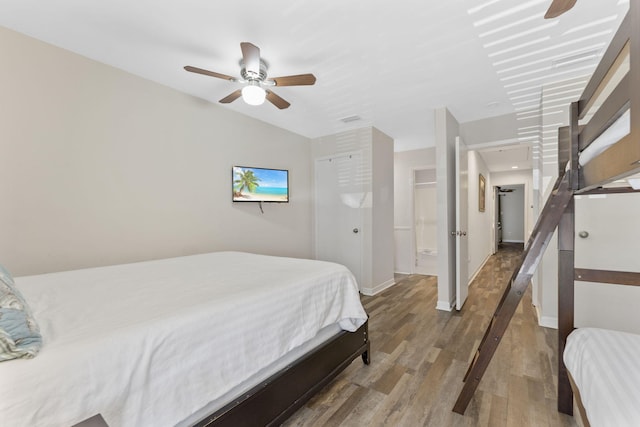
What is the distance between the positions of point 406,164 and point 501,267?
3.07 metres

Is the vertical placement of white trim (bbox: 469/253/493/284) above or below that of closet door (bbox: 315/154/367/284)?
below

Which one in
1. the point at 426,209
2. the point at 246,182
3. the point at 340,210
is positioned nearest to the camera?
the point at 246,182

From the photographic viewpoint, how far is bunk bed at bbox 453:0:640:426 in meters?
0.79

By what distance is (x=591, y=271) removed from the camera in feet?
4.65

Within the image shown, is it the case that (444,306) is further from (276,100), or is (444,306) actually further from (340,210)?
(276,100)

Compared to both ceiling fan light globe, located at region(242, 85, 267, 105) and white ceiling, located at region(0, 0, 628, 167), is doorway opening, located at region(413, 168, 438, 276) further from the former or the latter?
ceiling fan light globe, located at region(242, 85, 267, 105)

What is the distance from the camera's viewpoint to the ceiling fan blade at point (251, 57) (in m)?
1.76

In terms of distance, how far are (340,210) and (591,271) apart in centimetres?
294

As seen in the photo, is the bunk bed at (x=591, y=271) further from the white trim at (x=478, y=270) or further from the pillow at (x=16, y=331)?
the white trim at (x=478, y=270)

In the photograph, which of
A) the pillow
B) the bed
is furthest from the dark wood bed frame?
the bed

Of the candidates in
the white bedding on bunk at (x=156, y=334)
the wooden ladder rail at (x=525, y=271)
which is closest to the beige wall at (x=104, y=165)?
the white bedding on bunk at (x=156, y=334)

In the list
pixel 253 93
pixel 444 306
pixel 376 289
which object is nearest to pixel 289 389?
pixel 253 93

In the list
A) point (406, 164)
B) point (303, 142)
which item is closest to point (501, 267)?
point (406, 164)

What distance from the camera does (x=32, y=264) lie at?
6.36 ft
